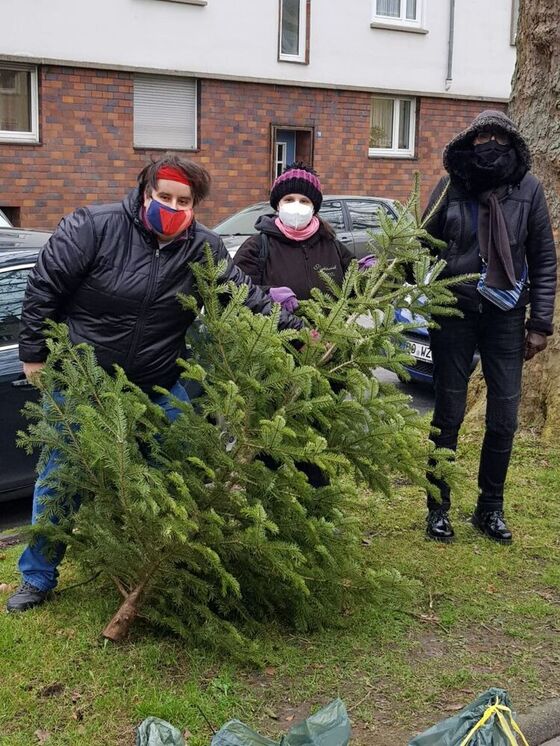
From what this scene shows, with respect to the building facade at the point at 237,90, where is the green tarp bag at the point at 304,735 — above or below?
below

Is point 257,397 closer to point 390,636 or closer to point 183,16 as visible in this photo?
point 390,636

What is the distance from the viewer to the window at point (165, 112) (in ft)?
62.8

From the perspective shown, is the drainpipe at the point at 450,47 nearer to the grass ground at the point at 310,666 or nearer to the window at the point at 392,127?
the window at the point at 392,127

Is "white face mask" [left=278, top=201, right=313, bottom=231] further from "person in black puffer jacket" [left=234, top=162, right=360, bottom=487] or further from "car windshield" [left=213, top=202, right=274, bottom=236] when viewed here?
"car windshield" [left=213, top=202, right=274, bottom=236]

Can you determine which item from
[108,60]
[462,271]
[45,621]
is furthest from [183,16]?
[45,621]

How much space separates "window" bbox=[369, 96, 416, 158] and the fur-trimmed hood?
1791 cm

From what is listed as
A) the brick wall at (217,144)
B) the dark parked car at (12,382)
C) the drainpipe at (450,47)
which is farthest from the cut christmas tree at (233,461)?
the drainpipe at (450,47)

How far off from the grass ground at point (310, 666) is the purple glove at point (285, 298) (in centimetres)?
125

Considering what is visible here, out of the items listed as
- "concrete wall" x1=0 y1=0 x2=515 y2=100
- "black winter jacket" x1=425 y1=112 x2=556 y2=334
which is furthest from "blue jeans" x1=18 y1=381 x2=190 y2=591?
"concrete wall" x1=0 y1=0 x2=515 y2=100

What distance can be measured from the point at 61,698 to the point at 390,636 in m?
1.38

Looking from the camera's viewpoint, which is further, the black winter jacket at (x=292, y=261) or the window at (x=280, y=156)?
the window at (x=280, y=156)

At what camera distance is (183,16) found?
18969mm

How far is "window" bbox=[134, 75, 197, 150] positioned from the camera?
62.8ft

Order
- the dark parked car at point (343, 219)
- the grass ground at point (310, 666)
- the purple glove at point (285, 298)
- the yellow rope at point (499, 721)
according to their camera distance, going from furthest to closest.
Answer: the dark parked car at point (343, 219), the purple glove at point (285, 298), the grass ground at point (310, 666), the yellow rope at point (499, 721)
